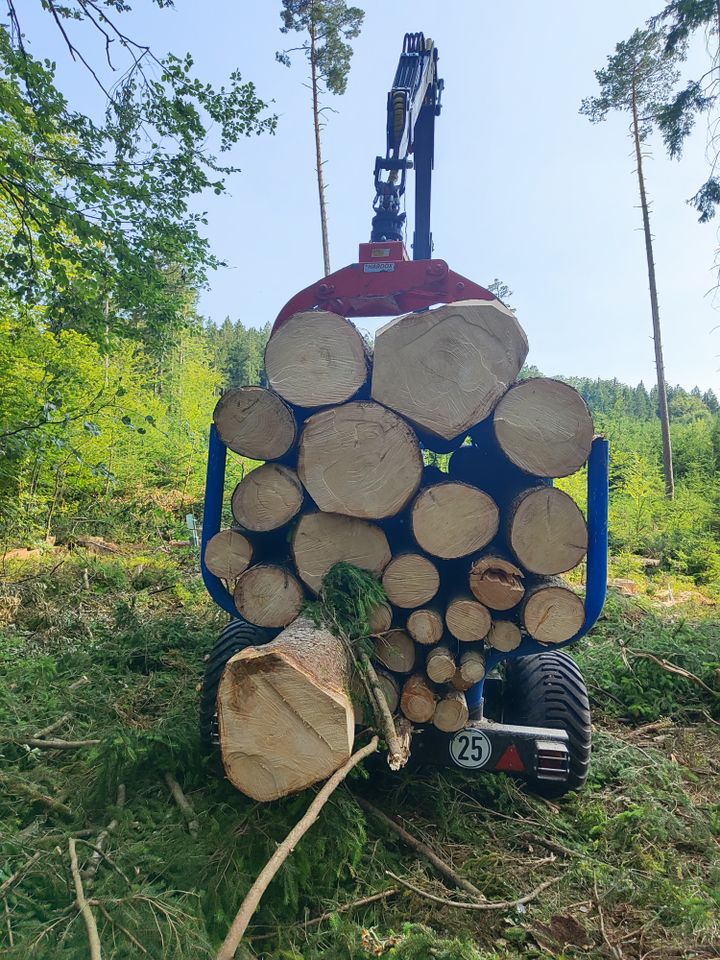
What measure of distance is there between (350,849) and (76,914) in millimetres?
990

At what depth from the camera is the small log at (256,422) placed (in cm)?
274

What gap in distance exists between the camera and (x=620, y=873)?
8.39 ft

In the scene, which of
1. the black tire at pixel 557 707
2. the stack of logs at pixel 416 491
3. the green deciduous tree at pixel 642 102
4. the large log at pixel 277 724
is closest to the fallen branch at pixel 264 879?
the large log at pixel 277 724

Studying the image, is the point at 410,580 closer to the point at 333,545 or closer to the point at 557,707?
the point at 333,545

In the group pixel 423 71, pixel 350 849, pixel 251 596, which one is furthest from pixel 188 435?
pixel 350 849

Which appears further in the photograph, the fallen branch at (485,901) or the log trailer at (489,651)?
the log trailer at (489,651)

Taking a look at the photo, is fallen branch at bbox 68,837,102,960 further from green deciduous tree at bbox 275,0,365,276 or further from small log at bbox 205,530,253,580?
green deciduous tree at bbox 275,0,365,276

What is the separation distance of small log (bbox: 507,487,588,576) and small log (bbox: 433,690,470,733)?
69 centimetres

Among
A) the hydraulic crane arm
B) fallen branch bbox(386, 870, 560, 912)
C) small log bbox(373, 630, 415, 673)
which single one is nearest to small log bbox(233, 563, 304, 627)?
small log bbox(373, 630, 415, 673)

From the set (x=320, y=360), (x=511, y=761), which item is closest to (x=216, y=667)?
(x=511, y=761)

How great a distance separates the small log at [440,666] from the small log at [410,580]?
0.24m

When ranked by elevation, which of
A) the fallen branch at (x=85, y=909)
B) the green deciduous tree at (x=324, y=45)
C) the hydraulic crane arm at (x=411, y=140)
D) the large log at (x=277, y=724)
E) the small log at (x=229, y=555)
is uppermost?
the green deciduous tree at (x=324, y=45)

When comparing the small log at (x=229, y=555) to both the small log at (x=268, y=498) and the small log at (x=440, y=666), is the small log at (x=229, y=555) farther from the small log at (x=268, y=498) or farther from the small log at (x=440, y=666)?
the small log at (x=440, y=666)

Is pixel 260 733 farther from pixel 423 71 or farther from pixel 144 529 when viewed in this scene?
pixel 144 529
